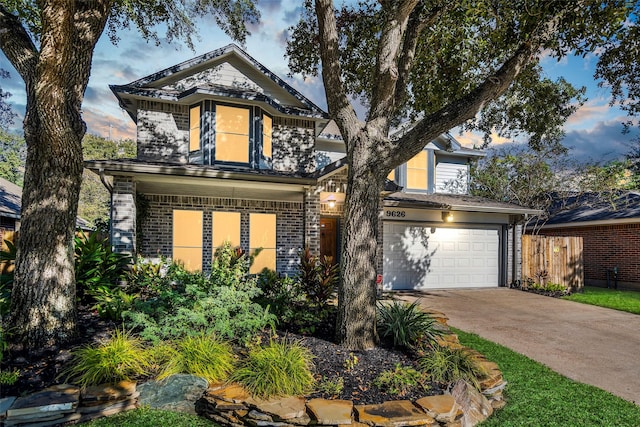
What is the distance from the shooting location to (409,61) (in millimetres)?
5746

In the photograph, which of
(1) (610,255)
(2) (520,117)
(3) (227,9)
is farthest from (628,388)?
(1) (610,255)

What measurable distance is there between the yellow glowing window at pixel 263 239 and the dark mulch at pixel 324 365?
19.0 feet

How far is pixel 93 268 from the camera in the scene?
618 centimetres

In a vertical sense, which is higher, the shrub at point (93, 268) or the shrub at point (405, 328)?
the shrub at point (93, 268)

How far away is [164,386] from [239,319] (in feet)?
3.76

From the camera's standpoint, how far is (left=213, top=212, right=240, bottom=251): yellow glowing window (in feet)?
33.3

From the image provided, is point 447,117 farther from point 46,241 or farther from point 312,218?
point 312,218

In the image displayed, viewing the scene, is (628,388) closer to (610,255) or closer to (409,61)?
(409,61)

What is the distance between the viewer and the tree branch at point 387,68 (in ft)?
16.1

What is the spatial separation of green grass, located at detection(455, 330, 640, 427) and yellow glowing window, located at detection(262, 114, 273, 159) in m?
8.20

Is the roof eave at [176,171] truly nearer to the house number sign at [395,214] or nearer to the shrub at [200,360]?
the house number sign at [395,214]

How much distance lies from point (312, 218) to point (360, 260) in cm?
513

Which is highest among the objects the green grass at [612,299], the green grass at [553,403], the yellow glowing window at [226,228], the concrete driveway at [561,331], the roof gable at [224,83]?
the roof gable at [224,83]

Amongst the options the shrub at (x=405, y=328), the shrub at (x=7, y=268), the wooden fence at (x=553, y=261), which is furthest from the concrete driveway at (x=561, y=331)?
the shrub at (x=7, y=268)
